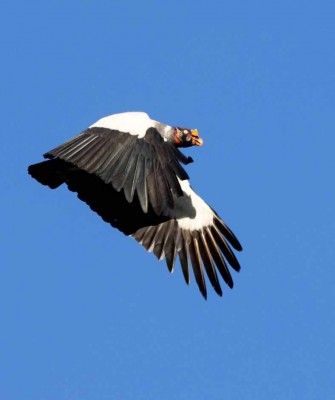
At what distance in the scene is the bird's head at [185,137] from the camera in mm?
22469

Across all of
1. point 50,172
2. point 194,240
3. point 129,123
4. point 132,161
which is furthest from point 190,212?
point 132,161

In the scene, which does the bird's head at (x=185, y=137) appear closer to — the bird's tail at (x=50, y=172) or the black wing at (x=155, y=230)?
the black wing at (x=155, y=230)

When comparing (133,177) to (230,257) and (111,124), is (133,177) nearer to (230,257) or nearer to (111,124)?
(111,124)

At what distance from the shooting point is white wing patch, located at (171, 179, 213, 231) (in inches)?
902

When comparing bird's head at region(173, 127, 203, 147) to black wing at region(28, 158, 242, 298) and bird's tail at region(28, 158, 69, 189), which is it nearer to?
black wing at region(28, 158, 242, 298)

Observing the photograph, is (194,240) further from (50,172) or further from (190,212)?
(50,172)

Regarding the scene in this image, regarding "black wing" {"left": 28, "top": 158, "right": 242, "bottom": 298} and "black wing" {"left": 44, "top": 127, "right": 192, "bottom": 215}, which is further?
"black wing" {"left": 28, "top": 158, "right": 242, "bottom": 298}

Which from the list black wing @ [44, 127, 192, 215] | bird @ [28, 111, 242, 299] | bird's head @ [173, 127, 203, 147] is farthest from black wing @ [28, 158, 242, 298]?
black wing @ [44, 127, 192, 215]

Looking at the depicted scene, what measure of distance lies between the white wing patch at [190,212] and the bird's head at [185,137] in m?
0.70

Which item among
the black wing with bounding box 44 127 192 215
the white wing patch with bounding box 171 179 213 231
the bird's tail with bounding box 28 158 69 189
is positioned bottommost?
the black wing with bounding box 44 127 192 215

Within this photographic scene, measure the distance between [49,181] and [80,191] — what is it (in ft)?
1.77

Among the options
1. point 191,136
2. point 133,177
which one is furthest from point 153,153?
point 191,136

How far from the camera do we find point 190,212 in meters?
23.1

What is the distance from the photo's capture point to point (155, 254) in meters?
22.4
